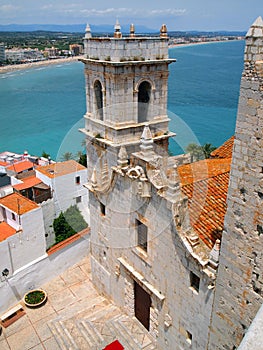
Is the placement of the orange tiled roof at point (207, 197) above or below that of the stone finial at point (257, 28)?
below

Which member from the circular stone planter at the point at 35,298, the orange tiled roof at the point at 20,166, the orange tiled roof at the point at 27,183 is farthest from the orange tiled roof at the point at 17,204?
the orange tiled roof at the point at 20,166

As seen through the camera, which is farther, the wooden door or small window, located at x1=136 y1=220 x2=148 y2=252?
the wooden door

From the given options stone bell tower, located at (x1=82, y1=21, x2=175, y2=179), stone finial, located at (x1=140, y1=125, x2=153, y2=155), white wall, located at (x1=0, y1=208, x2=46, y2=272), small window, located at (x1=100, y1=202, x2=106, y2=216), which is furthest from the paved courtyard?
stone finial, located at (x1=140, y1=125, x2=153, y2=155)

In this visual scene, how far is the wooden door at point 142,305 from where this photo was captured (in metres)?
15.3

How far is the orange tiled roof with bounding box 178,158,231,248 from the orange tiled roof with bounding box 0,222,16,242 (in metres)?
10.2

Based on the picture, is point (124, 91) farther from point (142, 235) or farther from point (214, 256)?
point (214, 256)

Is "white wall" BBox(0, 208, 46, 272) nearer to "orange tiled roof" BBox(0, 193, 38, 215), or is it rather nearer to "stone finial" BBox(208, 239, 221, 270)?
"orange tiled roof" BBox(0, 193, 38, 215)

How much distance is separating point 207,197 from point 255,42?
6979mm

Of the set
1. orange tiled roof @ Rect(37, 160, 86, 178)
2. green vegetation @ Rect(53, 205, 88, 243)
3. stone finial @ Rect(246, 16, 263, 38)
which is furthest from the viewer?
orange tiled roof @ Rect(37, 160, 86, 178)

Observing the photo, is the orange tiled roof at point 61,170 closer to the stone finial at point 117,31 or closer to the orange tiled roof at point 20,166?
the orange tiled roof at point 20,166

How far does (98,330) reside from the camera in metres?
16.2

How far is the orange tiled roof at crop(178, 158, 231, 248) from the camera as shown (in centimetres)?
1225

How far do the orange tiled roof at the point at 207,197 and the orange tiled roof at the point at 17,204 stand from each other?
963 centimetres

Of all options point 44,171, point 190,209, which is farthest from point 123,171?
point 44,171
